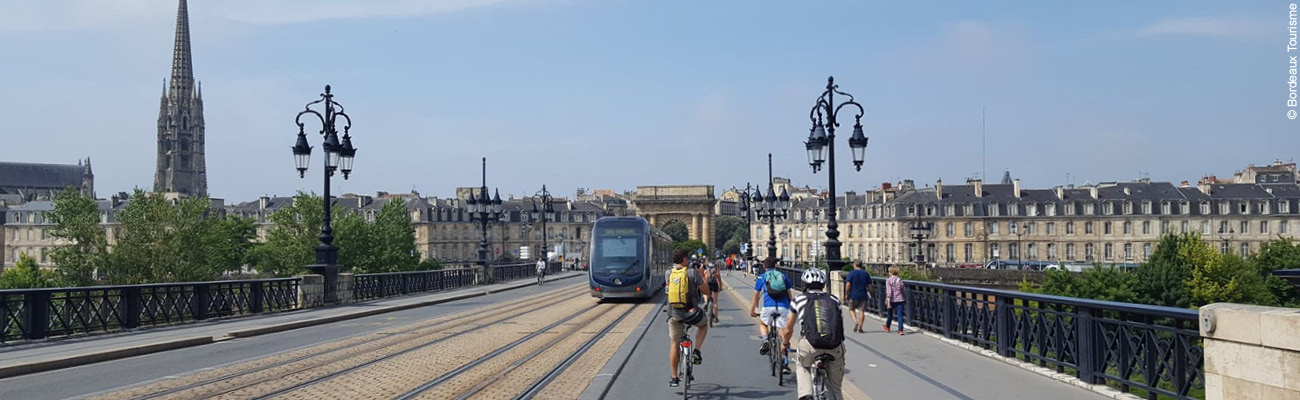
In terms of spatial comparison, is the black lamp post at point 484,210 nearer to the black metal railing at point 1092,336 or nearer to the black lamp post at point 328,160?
the black lamp post at point 328,160

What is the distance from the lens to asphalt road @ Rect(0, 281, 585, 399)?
11469 mm

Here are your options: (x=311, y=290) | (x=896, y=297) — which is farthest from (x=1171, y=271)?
(x=311, y=290)

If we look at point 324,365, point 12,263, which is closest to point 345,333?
point 324,365

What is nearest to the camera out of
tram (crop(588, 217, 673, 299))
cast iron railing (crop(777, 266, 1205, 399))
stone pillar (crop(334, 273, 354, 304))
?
cast iron railing (crop(777, 266, 1205, 399))

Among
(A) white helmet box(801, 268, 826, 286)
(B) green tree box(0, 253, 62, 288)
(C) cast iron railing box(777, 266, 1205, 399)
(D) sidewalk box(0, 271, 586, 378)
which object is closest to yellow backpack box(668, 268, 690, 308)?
(A) white helmet box(801, 268, 826, 286)

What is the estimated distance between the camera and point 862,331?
19.2 meters

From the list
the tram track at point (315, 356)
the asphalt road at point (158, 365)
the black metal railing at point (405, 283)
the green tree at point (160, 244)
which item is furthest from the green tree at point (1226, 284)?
the green tree at point (160, 244)

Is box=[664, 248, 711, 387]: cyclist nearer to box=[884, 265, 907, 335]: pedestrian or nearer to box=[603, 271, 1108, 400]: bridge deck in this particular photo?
box=[603, 271, 1108, 400]: bridge deck

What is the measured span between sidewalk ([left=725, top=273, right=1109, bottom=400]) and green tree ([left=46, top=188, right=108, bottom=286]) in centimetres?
7462

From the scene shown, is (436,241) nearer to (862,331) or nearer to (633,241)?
(633,241)

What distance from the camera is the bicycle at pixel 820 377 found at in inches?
344

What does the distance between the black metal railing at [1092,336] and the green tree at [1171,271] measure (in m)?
28.3

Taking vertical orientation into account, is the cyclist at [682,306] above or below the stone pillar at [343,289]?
above

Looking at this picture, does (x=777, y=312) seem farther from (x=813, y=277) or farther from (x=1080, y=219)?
(x=1080, y=219)
